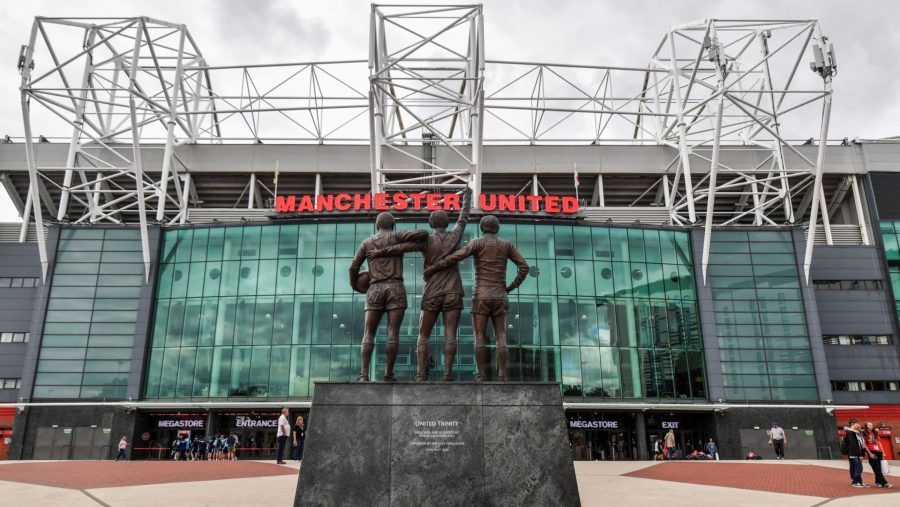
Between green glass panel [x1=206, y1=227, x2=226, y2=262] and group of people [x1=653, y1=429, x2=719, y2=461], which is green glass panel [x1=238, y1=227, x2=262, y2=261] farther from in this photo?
group of people [x1=653, y1=429, x2=719, y2=461]

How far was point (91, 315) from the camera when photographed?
1438 inches

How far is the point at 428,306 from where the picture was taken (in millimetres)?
11836

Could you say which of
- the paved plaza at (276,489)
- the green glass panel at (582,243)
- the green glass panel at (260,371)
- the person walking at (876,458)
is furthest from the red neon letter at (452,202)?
the person walking at (876,458)

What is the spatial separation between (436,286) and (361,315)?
24114 mm

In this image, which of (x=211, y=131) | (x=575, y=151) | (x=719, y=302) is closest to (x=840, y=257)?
(x=719, y=302)

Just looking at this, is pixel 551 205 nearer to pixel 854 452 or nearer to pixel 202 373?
pixel 202 373

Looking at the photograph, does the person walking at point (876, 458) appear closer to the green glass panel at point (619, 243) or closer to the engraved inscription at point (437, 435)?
the engraved inscription at point (437, 435)

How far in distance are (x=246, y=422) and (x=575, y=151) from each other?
29.6m

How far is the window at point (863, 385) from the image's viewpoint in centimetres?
4034

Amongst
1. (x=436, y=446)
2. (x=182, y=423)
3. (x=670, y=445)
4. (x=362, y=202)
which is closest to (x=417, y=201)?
(x=362, y=202)

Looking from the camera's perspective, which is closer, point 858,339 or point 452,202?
point 452,202

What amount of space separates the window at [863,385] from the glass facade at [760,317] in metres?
6.55

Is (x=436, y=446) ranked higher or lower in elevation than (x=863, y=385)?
lower

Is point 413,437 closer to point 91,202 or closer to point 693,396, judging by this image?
point 693,396
